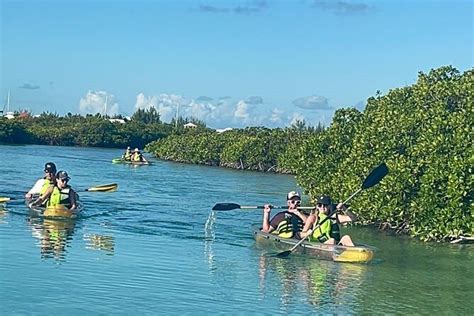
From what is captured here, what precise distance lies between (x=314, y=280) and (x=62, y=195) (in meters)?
8.35

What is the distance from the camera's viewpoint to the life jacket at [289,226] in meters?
18.0

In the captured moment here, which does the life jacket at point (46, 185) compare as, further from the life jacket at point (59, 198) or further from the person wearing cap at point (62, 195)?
the life jacket at point (59, 198)

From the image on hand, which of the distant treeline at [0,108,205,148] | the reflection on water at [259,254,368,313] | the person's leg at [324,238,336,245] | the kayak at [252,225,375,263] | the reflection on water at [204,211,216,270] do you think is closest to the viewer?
the reflection on water at [259,254,368,313]

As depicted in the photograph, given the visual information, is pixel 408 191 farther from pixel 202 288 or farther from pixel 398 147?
pixel 202 288

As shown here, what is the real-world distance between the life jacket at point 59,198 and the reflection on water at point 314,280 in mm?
5957

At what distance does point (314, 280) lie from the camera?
14.9 m

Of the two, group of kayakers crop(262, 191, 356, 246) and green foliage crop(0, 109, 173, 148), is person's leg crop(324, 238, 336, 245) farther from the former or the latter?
green foliage crop(0, 109, 173, 148)

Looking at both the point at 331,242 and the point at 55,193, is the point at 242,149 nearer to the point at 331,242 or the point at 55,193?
the point at 55,193

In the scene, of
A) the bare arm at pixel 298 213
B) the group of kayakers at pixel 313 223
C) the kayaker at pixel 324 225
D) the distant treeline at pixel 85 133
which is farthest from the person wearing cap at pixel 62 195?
the distant treeline at pixel 85 133

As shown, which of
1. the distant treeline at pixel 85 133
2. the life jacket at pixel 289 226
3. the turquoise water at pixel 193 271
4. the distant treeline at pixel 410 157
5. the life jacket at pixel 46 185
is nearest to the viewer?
the turquoise water at pixel 193 271

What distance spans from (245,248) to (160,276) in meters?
4.29

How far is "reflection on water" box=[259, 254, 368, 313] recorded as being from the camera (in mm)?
13297

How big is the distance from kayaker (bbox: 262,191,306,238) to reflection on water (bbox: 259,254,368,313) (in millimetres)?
936

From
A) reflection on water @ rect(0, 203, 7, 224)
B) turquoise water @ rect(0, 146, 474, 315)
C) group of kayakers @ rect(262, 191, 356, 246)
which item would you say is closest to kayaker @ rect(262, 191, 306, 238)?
group of kayakers @ rect(262, 191, 356, 246)
